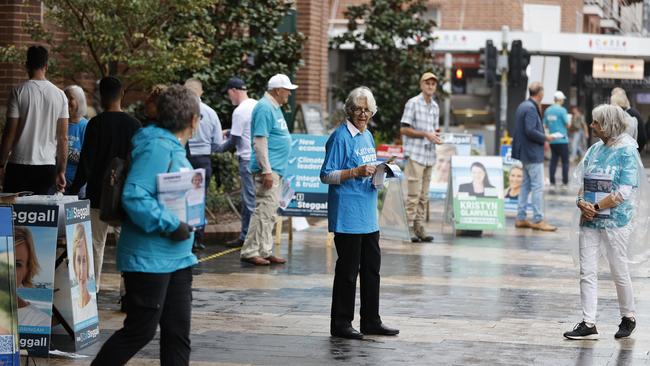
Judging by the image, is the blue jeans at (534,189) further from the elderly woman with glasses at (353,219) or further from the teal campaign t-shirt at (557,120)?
the elderly woman with glasses at (353,219)

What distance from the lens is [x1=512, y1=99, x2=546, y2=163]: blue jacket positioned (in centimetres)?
1816

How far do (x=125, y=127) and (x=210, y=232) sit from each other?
630 centimetres

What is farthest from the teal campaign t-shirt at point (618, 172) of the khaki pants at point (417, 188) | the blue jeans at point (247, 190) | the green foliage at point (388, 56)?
the green foliage at point (388, 56)

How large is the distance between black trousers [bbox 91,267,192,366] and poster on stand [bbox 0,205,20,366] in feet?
3.54

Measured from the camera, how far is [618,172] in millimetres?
9484

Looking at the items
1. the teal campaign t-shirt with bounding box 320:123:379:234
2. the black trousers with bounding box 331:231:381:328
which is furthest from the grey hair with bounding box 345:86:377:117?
the black trousers with bounding box 331:231:381:328

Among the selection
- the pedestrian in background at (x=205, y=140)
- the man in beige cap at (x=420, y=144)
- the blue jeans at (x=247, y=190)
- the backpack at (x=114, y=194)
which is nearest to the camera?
the backpack at (x=114, y=194)

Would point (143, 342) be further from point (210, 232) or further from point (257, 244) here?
point (210, 232)

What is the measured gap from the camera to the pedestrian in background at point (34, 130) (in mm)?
10289

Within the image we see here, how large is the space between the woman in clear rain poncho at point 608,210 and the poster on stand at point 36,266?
394 centimetres

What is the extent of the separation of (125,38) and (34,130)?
5131mm

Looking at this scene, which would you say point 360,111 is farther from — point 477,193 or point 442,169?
point 442,169

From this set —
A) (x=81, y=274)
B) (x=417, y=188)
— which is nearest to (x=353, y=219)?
(x=81, y=274)

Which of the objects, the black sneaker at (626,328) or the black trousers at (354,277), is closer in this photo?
the black trousers at (354,277)
